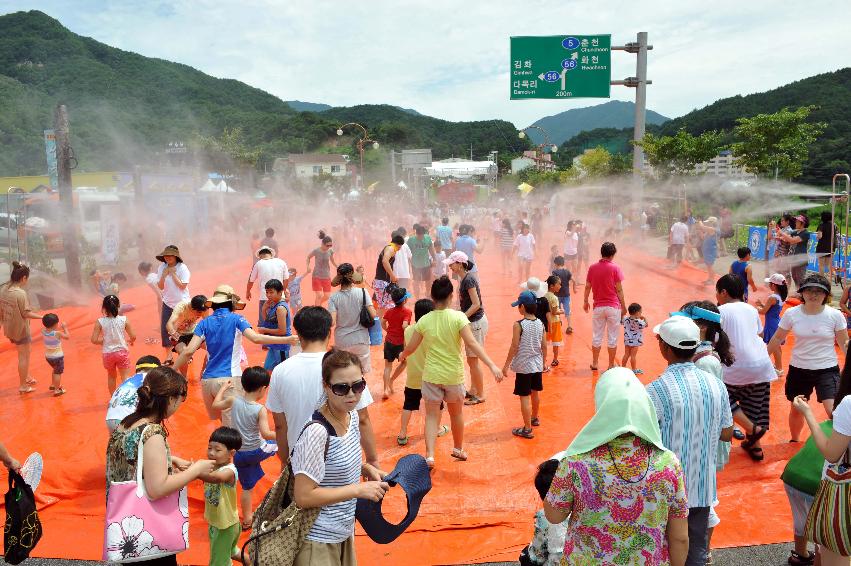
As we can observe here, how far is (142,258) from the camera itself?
19969mm

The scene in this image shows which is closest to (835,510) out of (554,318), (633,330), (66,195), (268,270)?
(633,330)

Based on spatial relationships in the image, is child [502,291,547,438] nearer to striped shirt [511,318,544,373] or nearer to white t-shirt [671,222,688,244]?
striped shirt [511,318,544,373]

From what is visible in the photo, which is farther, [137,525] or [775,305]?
[775,305]

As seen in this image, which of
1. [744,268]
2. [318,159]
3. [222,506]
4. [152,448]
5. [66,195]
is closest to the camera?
[152,448]

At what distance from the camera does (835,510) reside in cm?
311

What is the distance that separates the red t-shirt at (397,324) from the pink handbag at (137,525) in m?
4.22

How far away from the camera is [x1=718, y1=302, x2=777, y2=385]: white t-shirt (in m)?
5.34

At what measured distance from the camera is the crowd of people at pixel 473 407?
94.9 inches

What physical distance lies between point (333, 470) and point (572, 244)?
41.3 feet

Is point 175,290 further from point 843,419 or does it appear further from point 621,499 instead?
point 843,419

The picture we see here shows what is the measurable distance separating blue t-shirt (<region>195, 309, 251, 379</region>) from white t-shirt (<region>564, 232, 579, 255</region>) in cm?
1025

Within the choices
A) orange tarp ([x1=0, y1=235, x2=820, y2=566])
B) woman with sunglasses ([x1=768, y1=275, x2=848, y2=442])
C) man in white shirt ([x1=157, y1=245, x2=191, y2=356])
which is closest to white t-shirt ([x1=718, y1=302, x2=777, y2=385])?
woman with sunglasses ([x1=768, y1=275, x2=848, y2=442])

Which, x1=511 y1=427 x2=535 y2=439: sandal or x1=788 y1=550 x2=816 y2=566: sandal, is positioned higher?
x1=788 y1=550 x2=816 y2=566: sandal

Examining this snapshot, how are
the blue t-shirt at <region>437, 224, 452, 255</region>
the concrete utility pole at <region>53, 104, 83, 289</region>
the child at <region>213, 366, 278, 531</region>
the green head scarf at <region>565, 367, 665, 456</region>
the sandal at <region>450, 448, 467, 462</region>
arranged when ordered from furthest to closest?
the blue t-shirt at <region>437, 224, 452, 255</region>
the concrete utility pole at <region>53, 104, 83, 289</region>
the sandal at <region>450, 448, 467, 462</region>
the child at <region>213, 366, 278, 531</region>
the green head scarf at <region>565, 367, 665, 456</region>
